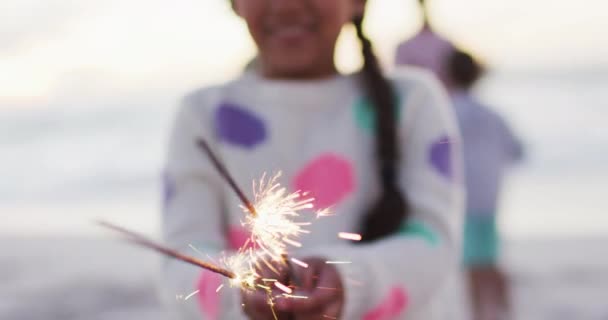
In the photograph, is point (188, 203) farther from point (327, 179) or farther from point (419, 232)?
point (419, 232)

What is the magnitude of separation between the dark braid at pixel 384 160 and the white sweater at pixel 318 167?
1cm

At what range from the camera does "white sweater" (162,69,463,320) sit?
1217 mm

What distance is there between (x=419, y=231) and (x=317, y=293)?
435 mm

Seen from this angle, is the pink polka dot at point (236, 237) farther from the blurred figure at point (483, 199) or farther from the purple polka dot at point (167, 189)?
the blurred figure at point (483, 199)

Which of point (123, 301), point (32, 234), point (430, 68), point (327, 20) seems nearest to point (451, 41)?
point (430, 68)

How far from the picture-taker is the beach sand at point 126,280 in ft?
11.7

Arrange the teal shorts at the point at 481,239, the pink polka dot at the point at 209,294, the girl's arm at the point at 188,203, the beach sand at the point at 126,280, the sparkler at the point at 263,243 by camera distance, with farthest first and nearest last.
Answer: the beach sand at the point at 126,280
the teal shorts at the point at 481,239
the girl's arm at the point at 188,203
the pink polka dot at the point at 209,294
the sparkler at the point at 263,243

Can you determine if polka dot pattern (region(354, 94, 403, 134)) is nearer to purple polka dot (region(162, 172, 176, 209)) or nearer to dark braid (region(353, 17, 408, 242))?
dark braid (region(353, 17, 408, 242))

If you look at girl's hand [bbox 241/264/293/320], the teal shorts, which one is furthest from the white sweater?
the teal shorts

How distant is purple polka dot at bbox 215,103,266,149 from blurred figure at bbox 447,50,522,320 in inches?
69.7

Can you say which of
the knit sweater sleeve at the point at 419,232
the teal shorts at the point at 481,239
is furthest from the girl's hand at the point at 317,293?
the teal shorts at the point at 481,239

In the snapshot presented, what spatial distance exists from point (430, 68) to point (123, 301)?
1.70 metres

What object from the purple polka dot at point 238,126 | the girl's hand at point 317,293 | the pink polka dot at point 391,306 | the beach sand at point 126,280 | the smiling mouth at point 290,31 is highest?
the smiling mouth at point 290,31

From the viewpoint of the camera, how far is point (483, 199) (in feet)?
9.72
